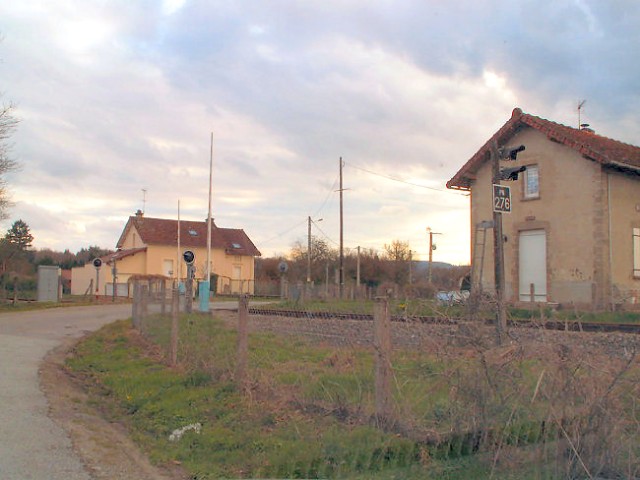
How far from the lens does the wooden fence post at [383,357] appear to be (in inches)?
238

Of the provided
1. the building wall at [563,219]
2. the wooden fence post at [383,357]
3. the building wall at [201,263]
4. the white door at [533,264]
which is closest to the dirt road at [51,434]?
the wooden fence post at [383,357]

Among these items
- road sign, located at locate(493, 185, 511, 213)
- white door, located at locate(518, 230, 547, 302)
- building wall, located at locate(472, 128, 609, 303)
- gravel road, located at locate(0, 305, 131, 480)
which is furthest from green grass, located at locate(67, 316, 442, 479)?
white door, located at locate(518, 230, 547, 302)

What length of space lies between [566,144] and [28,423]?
69.3ft

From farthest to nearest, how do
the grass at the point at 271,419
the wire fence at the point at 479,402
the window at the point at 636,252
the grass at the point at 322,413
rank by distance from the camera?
Answer: the window at the point at 636,252 < the grass at the point at 271,419 < the grass at the point at 322,413 < the wire fence at the point at 479,402

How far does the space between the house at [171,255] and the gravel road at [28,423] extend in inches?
1572

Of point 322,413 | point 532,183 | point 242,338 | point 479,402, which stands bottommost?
point 322,413

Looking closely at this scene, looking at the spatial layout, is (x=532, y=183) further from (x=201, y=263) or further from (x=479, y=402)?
(x=201, y=263)

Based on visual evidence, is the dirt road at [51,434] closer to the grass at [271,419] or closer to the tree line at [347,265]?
the grass at [271,419]

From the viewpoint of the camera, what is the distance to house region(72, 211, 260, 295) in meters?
59.5

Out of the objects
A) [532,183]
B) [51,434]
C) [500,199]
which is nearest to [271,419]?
[51,434]

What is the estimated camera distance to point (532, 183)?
1040 inches

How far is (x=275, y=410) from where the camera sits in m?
7.39

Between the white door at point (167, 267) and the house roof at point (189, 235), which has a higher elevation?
the house roof at point (189, 235)

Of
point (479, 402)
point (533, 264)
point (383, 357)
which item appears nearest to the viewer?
point (479, 402)
